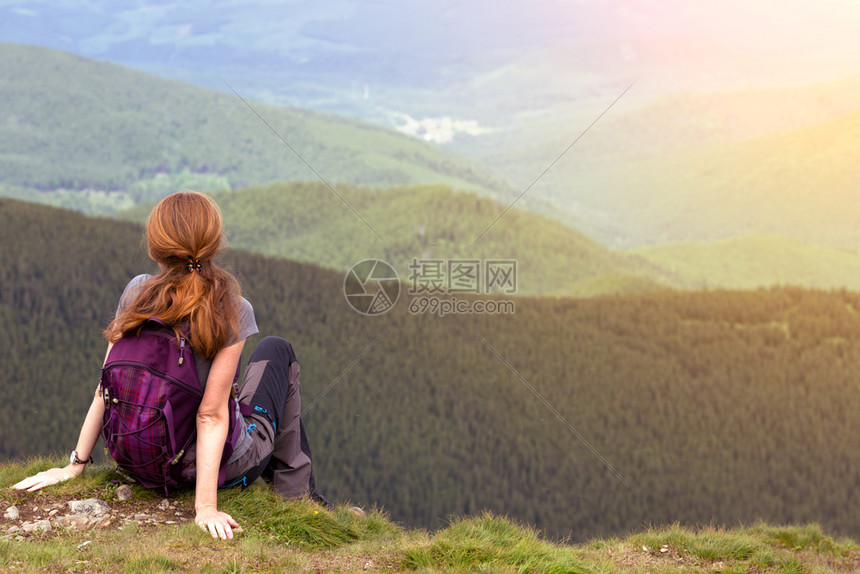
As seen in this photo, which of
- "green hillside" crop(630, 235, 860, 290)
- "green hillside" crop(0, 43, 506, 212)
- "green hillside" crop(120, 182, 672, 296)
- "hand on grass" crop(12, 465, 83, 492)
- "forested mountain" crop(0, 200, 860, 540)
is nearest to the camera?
"hand on grass" crop(12, 465, 83, 492)

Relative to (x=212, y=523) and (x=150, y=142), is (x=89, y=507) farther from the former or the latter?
(x=150, y=142)

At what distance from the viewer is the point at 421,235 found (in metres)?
67.4

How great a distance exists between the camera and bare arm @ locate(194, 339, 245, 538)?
4.50 meters

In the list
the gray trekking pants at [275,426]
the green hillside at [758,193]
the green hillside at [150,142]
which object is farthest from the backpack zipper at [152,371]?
the green hillside at [150,142]

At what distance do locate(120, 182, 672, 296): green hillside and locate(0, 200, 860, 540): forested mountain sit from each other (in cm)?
3566

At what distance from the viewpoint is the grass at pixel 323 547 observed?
4.36m

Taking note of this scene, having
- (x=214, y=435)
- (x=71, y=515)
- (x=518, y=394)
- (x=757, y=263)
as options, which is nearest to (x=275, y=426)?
(x=214, y=435)

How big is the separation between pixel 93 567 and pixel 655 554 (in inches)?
189

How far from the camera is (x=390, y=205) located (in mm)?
73000

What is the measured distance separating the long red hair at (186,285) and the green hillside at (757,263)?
74.4 m

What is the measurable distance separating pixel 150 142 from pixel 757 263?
106215 mm

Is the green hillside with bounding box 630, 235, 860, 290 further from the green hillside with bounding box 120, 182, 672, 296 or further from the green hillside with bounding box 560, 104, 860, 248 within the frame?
the green hillside with bounding box 560, 104, 860, 248

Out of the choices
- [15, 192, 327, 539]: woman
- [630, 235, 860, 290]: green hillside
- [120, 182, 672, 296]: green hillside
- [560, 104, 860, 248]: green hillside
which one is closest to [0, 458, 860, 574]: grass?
[15, 192, 327, 539]: woman

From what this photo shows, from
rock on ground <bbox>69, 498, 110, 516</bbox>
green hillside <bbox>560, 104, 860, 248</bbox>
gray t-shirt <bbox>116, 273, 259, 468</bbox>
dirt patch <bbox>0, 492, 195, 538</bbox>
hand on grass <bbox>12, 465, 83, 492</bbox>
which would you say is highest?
green hillside <bbox>560, 104, 860, 248</bbox>
